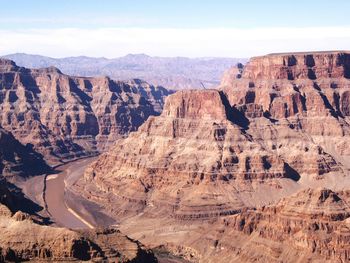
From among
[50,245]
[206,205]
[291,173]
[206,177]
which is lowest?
[206,205]

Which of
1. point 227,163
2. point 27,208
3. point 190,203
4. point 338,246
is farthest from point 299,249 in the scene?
point 27,208

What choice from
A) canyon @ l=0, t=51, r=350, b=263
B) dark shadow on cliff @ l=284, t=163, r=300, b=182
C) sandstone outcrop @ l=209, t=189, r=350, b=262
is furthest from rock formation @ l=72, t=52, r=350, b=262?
sandstone outcrop @ l=209, t=189, r=350, b=262

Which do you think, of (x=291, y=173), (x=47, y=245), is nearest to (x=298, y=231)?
(x=47, y=245)

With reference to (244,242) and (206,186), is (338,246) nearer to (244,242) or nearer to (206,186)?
(244,242)

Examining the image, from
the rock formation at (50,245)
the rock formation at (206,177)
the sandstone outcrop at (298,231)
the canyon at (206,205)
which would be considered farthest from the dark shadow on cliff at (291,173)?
the rock formation at (50,245)

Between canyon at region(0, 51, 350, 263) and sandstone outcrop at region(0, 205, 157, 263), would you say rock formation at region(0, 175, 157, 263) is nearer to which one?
sandstone outcrop at region(0, 205, 157, 263)

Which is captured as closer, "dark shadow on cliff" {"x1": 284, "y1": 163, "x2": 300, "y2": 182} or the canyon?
the canyon

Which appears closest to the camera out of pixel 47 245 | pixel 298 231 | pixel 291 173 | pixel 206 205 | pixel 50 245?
pixel 47 245

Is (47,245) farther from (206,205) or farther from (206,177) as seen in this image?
(206,177)

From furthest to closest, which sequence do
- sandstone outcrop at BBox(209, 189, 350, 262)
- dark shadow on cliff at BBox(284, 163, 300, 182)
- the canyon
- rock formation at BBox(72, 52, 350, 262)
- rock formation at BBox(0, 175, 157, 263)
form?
dark shadow on cliff at BBox(284, 163, 300, 182) → rock formation at BBox(72, 52, 350, 262) → sandstone outcrop at BBox(209, 189, 350, 262) → the canyon → rock formation at BBox(0, 175, 157, 263)

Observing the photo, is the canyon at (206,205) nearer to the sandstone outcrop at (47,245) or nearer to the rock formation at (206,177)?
the sandstone outcrop at (47,245)

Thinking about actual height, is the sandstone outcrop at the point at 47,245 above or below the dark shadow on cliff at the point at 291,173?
above
